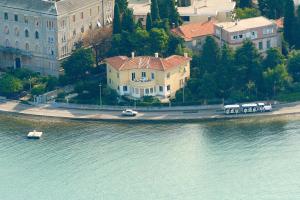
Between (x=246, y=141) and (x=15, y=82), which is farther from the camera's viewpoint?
(x=15, y=82)

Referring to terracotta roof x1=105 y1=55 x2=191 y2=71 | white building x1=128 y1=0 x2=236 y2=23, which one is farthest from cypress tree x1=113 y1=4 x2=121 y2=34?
white building x1=128 y1=0 x2=236 y2=23

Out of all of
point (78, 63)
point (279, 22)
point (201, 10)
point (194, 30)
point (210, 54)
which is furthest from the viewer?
point (201, 10)

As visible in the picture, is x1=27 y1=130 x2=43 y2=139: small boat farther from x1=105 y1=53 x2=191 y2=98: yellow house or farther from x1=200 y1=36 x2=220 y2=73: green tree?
x1=200 y1=36 x2=220 y2=73: green tree

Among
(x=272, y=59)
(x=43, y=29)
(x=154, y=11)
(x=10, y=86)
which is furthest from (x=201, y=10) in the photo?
(x=10, y=86)

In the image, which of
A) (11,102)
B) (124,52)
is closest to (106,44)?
(124,52)

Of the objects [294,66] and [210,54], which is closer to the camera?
[210,54]

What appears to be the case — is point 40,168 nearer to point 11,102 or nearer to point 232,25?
point 11,102

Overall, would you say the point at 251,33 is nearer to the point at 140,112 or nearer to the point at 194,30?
the point at 194,30
